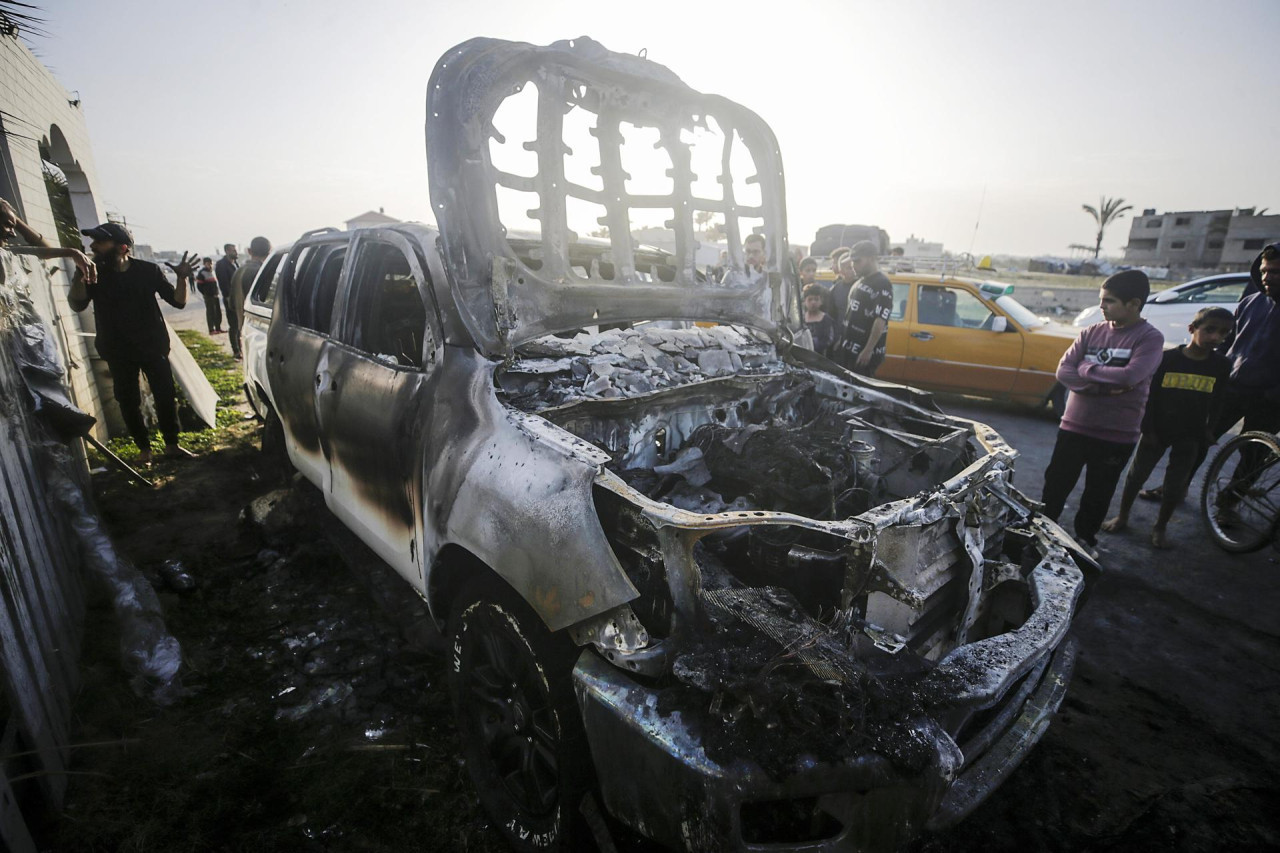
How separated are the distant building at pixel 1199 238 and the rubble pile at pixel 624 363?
46663 mm

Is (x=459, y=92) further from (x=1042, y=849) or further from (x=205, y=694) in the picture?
(x=1042, y=849)

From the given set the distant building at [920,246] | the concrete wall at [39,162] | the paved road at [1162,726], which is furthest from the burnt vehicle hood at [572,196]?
the distant building at [920,246]

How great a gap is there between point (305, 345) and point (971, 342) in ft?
22.9

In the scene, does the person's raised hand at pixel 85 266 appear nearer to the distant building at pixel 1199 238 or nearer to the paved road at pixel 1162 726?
the paved road at pixel 1162 726

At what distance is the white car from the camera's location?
8.84 meters

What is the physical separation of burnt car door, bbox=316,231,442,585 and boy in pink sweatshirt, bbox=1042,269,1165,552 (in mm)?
3596

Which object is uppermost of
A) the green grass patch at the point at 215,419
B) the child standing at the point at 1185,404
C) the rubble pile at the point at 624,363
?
the rubble pile at the point at 624,363

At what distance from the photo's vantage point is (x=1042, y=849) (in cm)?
196

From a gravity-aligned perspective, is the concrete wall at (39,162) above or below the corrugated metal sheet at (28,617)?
above

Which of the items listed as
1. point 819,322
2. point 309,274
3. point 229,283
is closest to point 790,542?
point 309,274

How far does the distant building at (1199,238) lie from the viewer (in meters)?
36.3

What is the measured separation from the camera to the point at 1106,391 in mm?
3449

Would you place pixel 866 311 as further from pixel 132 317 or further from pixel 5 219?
pixel 132 317

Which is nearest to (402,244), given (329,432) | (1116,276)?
(329,432)
